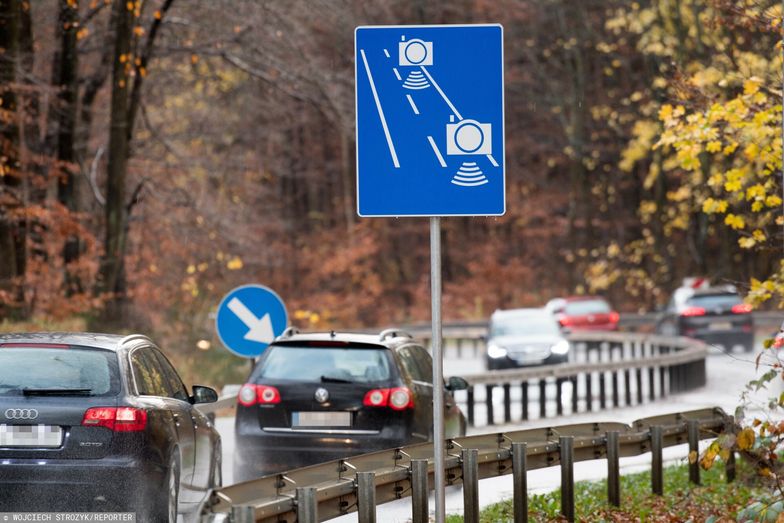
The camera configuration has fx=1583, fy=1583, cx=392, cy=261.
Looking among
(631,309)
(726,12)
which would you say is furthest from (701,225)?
(726,12)

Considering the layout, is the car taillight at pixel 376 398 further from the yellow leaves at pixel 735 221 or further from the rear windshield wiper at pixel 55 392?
the rear windshield wiper at pixel 55 392

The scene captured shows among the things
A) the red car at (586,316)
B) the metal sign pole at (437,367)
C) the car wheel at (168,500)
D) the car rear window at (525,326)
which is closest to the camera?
the metal sign pole at (437,367)

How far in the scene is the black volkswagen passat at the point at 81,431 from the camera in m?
9.83

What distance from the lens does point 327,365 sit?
45.7ft

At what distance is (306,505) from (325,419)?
18.2 ft

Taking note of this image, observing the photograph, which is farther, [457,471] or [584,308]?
[584,308]

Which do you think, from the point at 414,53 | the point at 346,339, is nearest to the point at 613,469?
the point at 346,339

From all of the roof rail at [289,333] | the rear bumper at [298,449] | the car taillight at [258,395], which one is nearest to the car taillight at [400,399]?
the rear bumper at [298,449]

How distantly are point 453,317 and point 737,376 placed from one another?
2730 cm

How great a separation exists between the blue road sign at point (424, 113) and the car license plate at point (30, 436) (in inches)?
125

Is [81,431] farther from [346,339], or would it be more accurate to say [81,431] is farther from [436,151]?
[346,339]

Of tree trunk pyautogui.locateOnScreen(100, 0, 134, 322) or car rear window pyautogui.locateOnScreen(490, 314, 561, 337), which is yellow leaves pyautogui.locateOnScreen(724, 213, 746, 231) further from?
car rear window pyautogui.locateOnScreen(490, 314, 561, 337)

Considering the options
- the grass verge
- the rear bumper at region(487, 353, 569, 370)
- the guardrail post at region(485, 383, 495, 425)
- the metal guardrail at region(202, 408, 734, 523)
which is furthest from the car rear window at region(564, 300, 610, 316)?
the metal guardrail at region(202, 408, 734, 523)

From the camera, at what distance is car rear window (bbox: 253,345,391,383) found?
13.9 m
